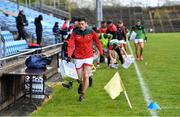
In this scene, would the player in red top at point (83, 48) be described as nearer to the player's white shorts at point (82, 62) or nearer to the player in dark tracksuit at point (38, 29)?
the player's white shorts at point (82, 62)

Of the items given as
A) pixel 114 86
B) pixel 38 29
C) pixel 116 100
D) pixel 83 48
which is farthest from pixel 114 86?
pixel 38 29

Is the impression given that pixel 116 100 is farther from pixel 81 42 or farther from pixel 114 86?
pixel 81 42

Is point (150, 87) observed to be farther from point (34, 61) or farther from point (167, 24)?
point (167, 24)

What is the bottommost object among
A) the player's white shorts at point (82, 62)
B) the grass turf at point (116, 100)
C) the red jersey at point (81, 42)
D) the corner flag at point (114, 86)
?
the grass turf at point (116, 100)

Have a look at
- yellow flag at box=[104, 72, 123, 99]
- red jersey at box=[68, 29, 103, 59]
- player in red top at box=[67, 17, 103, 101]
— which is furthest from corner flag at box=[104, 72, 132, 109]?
red jersey at box=[68, 29, 103, 59]

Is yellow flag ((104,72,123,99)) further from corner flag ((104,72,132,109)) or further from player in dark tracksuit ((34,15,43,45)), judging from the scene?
player in dark tracksuit ((34,15,43,45))

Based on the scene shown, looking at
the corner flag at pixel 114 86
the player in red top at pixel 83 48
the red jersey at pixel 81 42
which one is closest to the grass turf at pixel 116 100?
the corner flag at pixel 114 86

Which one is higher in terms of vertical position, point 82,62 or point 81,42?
point 81,42

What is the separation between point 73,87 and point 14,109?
3.49m

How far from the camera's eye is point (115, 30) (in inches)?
781

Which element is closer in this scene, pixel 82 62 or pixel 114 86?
pixel 114 86

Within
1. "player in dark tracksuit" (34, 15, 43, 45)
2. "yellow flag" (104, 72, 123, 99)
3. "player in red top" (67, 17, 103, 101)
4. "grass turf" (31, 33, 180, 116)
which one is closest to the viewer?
"grass turf" (31, 33, 180, 116)

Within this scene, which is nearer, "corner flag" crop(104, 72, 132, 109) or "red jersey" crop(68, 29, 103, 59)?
"corner flag" crop(104, 72, 132, 109)

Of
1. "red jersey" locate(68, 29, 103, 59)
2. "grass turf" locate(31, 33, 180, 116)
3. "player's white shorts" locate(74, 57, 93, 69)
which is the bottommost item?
"grass turf" locate(31, 33, 180, 116)
